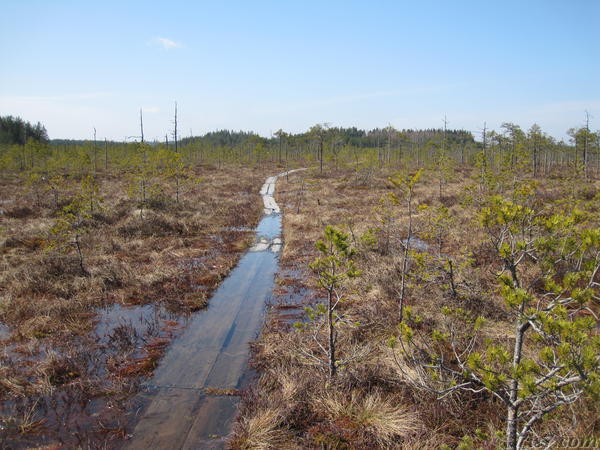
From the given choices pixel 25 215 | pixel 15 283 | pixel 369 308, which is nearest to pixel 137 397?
pixel 369 308

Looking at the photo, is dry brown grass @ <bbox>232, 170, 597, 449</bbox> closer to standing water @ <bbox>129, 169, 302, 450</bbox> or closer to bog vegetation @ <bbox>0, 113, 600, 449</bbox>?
bog vegetation @ <bbox>0, 113, 600, 449</bbox>

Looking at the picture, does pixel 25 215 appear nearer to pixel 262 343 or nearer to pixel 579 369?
pixel 262 343

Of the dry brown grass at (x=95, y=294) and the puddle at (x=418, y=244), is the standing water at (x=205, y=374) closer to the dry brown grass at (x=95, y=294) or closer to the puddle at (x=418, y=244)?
the dry brown grass at (x=95, y=294)

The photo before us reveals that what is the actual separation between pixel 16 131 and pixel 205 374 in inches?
2874

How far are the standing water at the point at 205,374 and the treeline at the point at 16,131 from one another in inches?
2475

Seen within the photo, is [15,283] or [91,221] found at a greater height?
[91,221]

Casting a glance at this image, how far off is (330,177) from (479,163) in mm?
17977

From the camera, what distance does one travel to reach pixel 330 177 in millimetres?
35156

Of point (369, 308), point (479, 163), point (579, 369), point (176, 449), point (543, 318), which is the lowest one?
point (176, 449)

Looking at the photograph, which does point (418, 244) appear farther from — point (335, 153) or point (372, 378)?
point (335, 153)

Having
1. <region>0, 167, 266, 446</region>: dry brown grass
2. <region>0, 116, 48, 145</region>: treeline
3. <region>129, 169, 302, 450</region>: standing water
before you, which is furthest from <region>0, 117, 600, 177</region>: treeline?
<region>129, 169, 302, 450</region>: standing water

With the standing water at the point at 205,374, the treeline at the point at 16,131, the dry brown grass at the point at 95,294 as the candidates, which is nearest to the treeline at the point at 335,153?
the treeline at the point at 16,131

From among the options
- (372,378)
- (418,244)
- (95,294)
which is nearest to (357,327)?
(372,378)

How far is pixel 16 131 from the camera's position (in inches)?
2354
